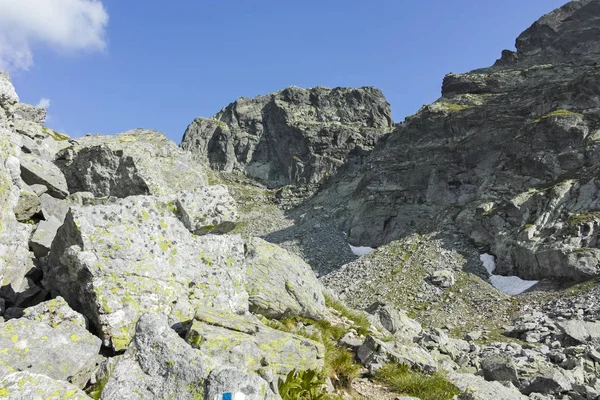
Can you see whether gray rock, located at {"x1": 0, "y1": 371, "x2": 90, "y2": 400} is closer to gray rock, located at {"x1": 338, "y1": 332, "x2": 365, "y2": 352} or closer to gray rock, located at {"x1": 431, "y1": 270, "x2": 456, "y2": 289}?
gray rock, located at {"x1": 338, "y1": 332, "x2": 365, "y2": 352}

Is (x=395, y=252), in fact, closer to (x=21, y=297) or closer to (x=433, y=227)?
(x=433, y=227)

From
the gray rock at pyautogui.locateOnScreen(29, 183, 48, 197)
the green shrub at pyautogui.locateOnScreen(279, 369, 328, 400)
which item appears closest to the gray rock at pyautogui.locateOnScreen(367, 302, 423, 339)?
the green shrub at pyautogui.locateOnScreen(279, 369, 328, 400)

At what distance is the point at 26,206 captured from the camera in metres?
10.8

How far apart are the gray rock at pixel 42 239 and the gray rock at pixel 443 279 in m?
50.3

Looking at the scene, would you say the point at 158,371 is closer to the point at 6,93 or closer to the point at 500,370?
the point at 500,370

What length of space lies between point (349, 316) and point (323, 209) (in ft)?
331

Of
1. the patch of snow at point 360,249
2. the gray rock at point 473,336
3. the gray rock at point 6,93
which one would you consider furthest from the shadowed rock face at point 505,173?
the gray rock at point 6,93

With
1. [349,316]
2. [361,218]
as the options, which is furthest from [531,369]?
[361,218]

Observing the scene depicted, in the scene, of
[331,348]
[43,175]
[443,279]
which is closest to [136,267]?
[331,348]

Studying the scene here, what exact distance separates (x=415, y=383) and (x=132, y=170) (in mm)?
11464

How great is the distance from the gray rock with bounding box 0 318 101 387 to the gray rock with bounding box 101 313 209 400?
103 cm

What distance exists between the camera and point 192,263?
8.87m

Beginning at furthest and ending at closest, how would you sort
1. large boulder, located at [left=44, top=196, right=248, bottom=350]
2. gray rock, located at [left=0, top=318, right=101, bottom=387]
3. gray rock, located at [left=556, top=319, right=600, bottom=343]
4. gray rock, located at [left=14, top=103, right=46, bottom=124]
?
gray rock, located at [left=14, top=103, right=46, bottom=124] < gray rock, located at [left=556, top=319, right=600, bottom=343] < large boulder, located at [left=44, top=196, right=248, bottom=350] < gray rock, located at [left=0, top=318, right=101, bottom=387]

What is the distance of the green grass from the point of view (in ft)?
26.8
